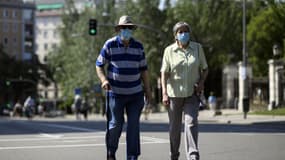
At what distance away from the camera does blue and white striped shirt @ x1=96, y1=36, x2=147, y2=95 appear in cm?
965

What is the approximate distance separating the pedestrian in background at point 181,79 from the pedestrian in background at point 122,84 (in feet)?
1.67

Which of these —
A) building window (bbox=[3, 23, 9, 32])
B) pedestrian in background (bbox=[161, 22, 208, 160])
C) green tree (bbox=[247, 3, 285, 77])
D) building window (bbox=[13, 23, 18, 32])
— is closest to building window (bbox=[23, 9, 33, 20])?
building window (bbox=[13, 23, 18, 32])

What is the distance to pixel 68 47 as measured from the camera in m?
77.0

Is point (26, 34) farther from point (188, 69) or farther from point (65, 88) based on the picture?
point (188, 69)

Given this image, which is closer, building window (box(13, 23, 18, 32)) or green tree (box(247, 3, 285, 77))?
green tree (box(247, 3, 285, 77))

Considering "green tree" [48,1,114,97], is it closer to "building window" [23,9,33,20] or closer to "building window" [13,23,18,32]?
"building window" [13,23,18,32]

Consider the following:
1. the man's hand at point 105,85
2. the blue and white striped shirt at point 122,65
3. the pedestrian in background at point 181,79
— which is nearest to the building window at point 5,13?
the pedestrian in background at point 181,79

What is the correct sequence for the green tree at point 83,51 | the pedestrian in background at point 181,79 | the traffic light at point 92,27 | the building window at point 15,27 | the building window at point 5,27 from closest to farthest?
the pedestrian in background at point 181,79 < the traffic light at point 92,27 < the green tree at point 83,51 < the building window at point 5,27 < the building window at point 15,27

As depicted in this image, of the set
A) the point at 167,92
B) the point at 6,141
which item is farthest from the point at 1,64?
the point at 167,92

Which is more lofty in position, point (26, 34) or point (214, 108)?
point (26, 34)

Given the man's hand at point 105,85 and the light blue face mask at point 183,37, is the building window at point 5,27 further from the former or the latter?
the man's hand at point 105,85

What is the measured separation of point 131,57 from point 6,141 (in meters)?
7.65

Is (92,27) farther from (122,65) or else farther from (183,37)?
(122,65)

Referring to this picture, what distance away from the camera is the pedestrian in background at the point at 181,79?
991cm
